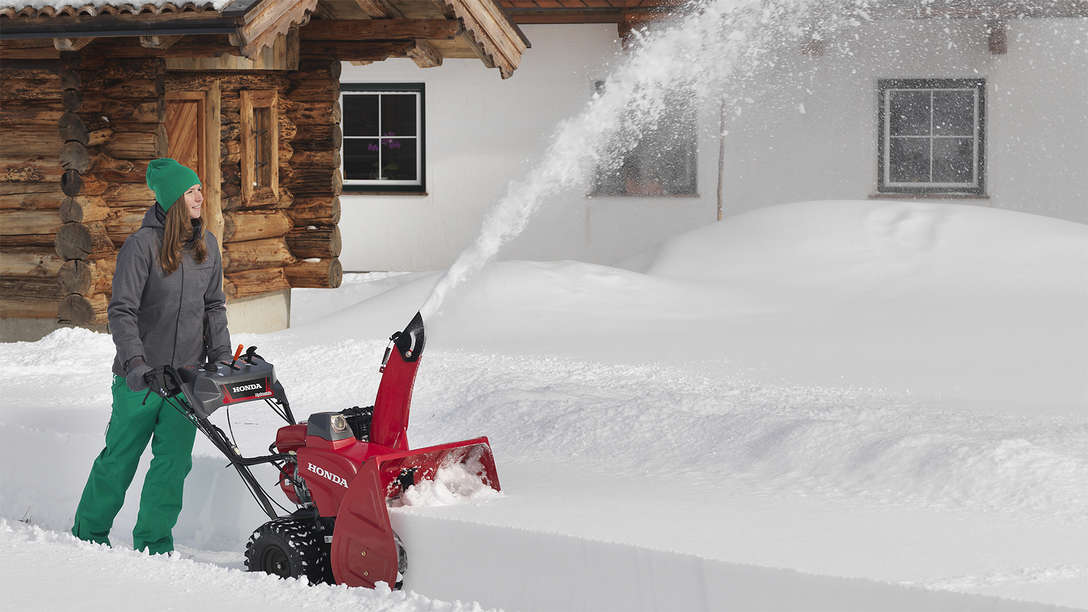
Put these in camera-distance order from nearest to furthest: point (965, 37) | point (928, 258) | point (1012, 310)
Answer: point (1012, 310), point (928, 258), point (965, 37)

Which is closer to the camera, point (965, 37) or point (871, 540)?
point (871, 540)

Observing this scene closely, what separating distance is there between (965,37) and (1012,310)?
572 centimetres

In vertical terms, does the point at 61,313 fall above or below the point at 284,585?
above

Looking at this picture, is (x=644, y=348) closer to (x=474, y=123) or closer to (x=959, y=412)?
(x=959, y=412)

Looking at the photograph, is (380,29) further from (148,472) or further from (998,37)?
(998,37)

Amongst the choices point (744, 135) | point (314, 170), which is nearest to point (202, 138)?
point (314, 170)

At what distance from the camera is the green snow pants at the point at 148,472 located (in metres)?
5.13

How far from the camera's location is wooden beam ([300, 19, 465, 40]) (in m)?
10.6

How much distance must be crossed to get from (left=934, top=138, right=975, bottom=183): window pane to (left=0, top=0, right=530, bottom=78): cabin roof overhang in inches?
263

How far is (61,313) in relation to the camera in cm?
955

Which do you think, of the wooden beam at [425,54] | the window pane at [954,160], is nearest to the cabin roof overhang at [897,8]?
the window pane at [954,160]

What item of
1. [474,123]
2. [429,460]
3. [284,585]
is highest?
[474,123]

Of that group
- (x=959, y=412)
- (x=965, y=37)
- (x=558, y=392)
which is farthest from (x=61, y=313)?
(x=965, y=37)

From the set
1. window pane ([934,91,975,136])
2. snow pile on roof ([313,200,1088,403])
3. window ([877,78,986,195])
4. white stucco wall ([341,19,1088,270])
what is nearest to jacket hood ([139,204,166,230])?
snow pile on roof ([313,200,1088,403])
